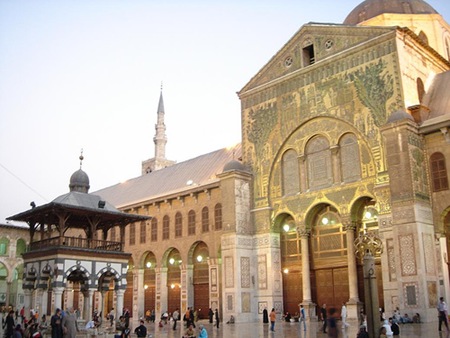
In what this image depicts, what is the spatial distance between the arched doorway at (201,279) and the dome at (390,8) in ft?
58.2

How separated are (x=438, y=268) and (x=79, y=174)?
18969mm

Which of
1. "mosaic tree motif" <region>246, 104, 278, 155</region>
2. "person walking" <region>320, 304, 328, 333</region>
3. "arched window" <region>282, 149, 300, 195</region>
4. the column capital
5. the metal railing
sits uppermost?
"mosaic tree motif" <region>246, 104, 278, 155</region>

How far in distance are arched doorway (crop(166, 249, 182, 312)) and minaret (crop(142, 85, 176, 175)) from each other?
25.5 meters

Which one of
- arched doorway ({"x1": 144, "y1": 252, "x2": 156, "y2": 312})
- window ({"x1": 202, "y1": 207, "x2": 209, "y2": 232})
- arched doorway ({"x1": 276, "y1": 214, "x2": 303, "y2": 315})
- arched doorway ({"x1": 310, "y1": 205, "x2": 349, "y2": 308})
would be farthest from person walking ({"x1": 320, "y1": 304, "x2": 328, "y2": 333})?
arched doorway ({"x1": 144, "y1": 252, "x2": 156, "y2": 312})

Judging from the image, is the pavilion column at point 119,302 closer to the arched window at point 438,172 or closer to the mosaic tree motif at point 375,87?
the mosaic tree motif at point 375,87

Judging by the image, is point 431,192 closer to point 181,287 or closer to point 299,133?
point 299,133

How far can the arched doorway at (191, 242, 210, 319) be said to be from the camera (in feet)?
110

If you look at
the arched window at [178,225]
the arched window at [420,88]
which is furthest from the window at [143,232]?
the arched window at [420,88]

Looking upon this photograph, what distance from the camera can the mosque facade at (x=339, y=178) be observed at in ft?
71.0

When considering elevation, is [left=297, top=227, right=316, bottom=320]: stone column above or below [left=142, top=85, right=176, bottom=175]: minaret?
below

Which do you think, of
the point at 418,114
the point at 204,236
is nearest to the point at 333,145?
the point at 418,114

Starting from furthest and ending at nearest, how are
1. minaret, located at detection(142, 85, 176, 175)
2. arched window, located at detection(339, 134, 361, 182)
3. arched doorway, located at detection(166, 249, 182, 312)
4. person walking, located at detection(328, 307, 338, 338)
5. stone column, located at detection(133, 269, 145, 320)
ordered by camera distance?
1. minaret, located at detection(142, 85, 176, 175)
2. stone column, located at detection(133, 269, 145, 320)
3. arched doorway, located at detection(166, 249, 182, 312)
4. arched window, located at detection(339, 134, 361, 182)
5. person walking, located at detection(328, 307, 338, 338)

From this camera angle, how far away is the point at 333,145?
2553 cm

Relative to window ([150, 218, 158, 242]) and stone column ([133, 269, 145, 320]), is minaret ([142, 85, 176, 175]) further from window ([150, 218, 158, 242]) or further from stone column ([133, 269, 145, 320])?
stone column ([133, 269, 145, 320])
